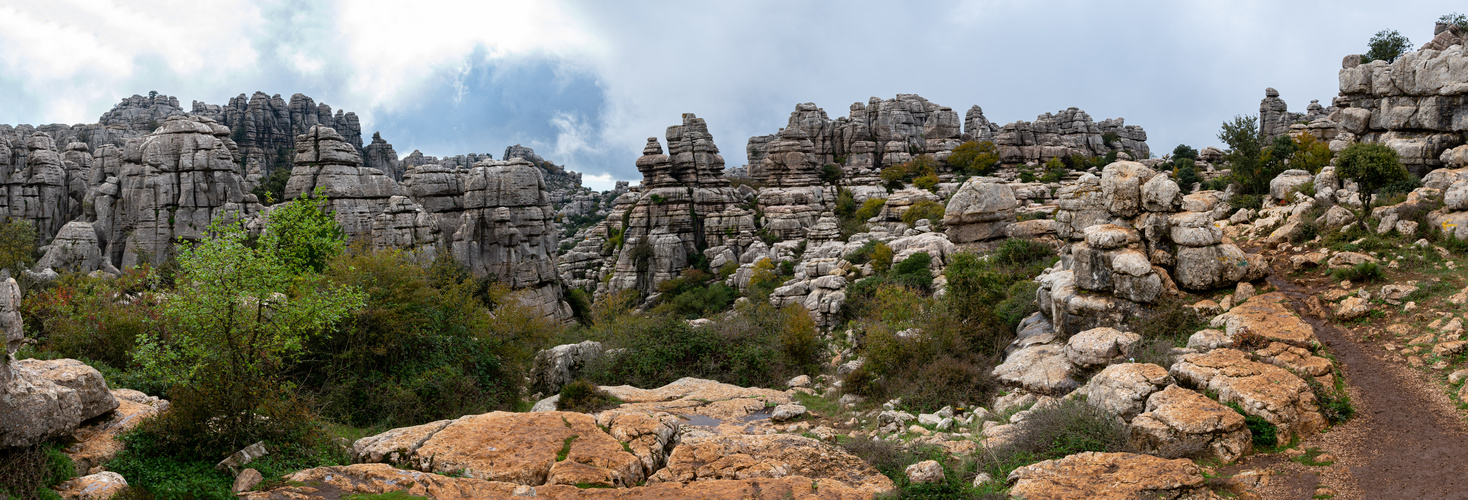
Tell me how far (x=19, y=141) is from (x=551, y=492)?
57.2 meters

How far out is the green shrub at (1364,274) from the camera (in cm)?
1366

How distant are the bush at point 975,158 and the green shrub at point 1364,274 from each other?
4900 cm

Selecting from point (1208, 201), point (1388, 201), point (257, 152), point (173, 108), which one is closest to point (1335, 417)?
point (1388, 201)

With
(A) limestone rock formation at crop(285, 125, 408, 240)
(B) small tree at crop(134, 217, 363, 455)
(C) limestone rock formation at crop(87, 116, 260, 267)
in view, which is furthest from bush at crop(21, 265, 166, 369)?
(C) limestone rock formation at crop(87, 116, 260, 267)

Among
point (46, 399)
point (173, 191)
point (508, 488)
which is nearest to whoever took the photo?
point (46, 399)

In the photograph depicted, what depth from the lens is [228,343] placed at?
846cm

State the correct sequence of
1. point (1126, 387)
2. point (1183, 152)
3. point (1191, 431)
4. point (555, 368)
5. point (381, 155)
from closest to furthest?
point (1191, 431) < point (1126, 387) < point (555, 368) < point (1183, 152) < point (381, 155)

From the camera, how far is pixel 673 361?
20.6 metres

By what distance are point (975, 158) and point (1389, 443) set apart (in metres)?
56.5

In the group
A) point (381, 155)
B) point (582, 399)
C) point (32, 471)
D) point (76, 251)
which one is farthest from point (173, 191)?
point (381, 155)

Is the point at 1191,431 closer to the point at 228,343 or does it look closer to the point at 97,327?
the point at 228,343

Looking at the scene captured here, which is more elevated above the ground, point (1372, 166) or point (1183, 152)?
point (1183, 152)

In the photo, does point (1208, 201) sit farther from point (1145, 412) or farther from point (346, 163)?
point (346, 163)

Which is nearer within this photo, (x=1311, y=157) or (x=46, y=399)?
(x=46, y=399)
